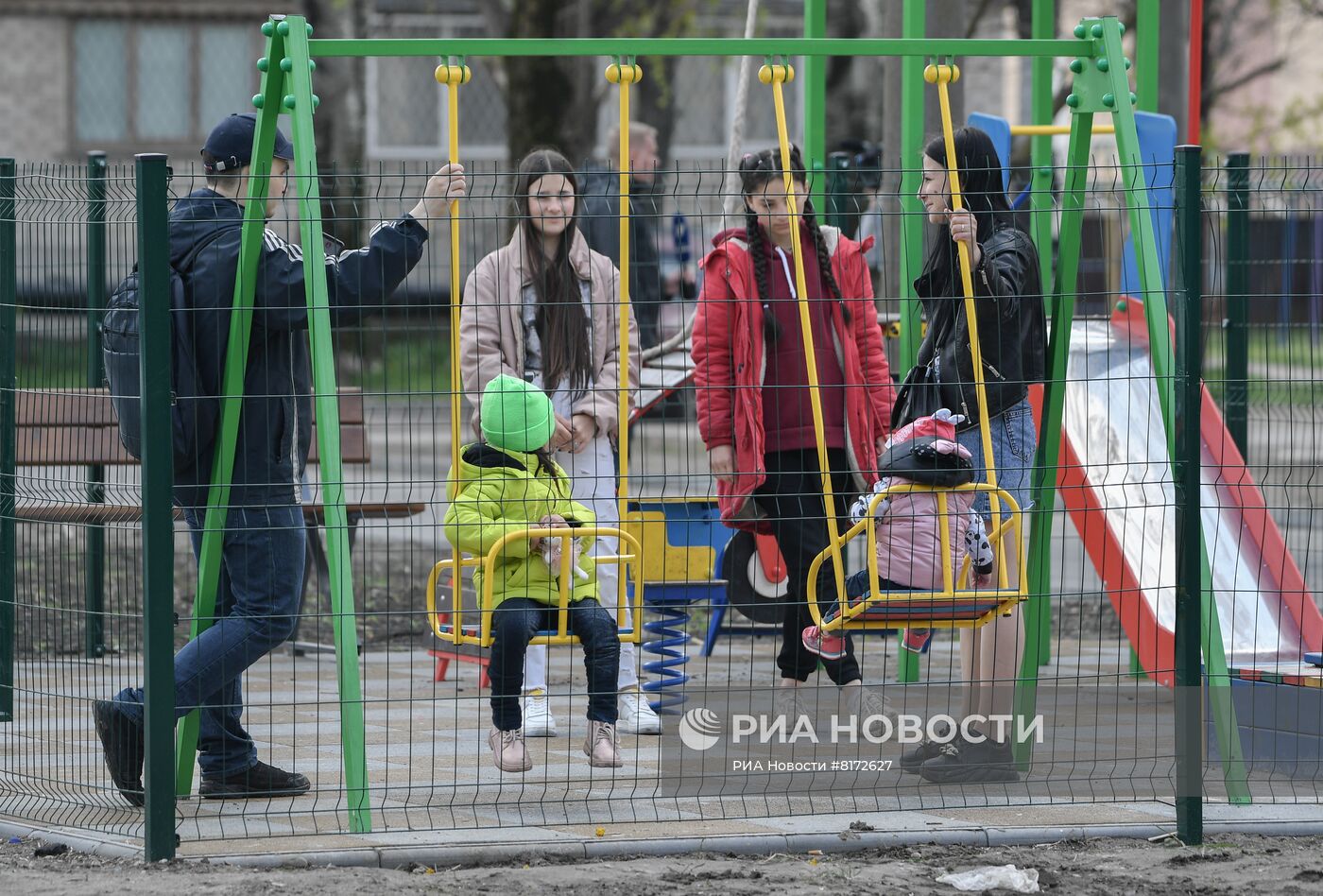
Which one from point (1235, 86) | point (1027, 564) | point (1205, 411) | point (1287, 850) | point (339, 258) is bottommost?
point (1287, 850)

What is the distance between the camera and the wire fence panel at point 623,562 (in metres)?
5.06

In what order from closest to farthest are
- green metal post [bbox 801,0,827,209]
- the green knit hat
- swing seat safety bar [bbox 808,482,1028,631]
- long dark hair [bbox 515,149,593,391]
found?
swing seat safety bar [bbox 808,482,1028,631]
the green knit hat
long dark hair [bbox 515,149,593,391]
green metal post [bbox 801,0,827,209]

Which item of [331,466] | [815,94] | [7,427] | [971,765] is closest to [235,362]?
[331,466]

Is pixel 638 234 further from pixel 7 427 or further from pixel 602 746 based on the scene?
pixel 602 746

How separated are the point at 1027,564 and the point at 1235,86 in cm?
2086

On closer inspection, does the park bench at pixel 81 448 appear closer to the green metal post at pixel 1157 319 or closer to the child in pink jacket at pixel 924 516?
the child in pink jacket at pixel 924 516

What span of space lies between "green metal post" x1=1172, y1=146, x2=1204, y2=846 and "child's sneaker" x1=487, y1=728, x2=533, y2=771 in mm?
1903

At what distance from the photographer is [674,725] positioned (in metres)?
6.13

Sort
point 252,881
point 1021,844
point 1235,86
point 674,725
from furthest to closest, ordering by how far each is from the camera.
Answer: point 1235,86
point 674,725
point 1021,844
point 252,881

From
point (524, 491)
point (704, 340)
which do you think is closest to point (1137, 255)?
point (704, 340)

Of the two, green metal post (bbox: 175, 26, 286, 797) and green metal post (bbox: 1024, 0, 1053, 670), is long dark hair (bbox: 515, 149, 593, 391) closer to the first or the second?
green metal post (bbox: 175, 26, 286, 797)

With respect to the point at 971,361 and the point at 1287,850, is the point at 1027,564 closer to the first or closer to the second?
the point at 971,361

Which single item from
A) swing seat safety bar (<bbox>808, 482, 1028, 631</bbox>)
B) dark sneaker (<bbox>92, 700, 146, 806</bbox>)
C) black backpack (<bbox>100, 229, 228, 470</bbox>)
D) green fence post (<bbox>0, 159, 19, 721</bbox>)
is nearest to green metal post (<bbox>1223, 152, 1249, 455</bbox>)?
swing seat safety bar (<bbox>808, 482, 1028, 631</bbox>)

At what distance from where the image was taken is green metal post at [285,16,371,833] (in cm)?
470
